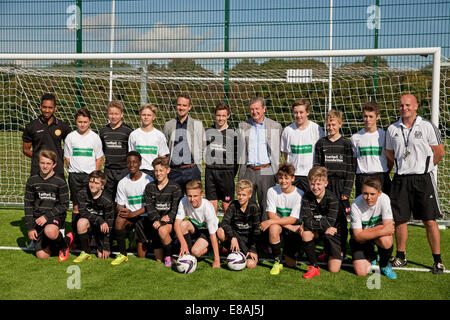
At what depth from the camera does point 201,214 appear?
4484 mm

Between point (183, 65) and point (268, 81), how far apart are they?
151cm

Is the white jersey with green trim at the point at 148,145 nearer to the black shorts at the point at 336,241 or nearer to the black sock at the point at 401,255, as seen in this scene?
the black shorts at the point at 336,241

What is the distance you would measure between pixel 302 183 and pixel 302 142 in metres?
0.44

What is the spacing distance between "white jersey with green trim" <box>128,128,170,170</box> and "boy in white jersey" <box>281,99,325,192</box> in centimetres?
140

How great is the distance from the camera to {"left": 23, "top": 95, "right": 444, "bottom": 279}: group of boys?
166 inches

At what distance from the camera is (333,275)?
4.11 meters

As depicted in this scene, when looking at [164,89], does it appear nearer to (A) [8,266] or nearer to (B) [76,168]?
(B) [76,168]

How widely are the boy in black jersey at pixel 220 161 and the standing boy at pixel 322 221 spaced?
3.52ft

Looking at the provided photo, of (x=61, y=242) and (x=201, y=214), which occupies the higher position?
(x=201, y=214)

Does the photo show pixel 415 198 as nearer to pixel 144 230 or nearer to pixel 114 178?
pixel 144 230

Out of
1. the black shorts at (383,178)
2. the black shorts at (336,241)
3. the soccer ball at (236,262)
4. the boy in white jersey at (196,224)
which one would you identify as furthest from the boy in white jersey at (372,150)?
the boy in white jersey at (196,224)

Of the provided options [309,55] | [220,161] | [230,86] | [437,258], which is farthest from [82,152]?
[437,258]

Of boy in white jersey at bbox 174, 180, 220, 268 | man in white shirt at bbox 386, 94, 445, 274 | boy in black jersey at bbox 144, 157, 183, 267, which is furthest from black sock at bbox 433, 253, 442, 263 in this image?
boy in black jersey at bbox 144, 157, 183, 267

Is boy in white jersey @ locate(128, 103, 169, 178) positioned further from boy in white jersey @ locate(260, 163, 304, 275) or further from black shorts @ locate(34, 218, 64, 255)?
boy in white jersey @ locate(260, 163, 304, 275)
